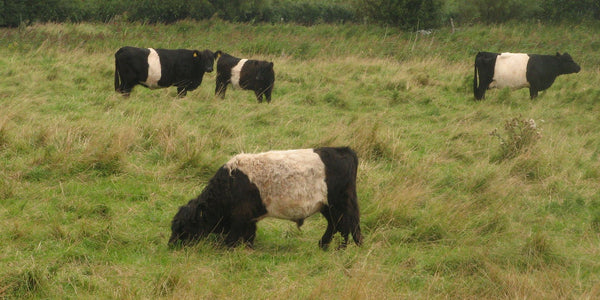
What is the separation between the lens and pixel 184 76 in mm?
13016

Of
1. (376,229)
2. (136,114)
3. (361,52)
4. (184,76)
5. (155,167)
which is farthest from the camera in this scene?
(361,52)

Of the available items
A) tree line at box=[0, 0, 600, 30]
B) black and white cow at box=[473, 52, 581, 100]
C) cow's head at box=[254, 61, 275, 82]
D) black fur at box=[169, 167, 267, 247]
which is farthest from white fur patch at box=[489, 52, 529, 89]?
tree line at box=[0, 0, 600, 30]

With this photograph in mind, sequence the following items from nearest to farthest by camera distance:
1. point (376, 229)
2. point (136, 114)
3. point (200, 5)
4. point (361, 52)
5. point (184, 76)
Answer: point (376, 229)
point (136, 114)
point (184, 76)
point (361, 52)
point (200, 5)

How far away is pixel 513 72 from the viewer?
13672 mm

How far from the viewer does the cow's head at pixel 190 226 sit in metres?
5.54

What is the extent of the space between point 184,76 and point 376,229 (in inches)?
315

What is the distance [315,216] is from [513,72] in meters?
8.79

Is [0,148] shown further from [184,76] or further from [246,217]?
[184,76]

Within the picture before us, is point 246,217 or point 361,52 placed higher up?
point 246,217

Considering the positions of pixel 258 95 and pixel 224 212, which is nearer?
pixel 224 212

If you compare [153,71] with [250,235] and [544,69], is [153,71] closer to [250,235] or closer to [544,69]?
[250,235]

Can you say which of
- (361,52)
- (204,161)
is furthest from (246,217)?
(361,52)

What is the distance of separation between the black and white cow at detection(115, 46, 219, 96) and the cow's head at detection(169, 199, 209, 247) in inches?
284

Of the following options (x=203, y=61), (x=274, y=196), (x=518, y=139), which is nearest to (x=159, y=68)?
(x=203, y=61)
